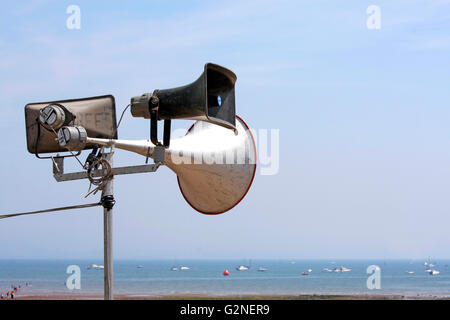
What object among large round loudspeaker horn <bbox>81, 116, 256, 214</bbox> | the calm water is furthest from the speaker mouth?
the calm water

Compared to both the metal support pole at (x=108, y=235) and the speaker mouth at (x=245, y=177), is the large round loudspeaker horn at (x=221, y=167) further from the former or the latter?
the metal support pole at (x=108, y=235)

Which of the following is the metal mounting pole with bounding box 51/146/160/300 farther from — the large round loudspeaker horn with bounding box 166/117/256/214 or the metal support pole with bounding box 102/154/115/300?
the large round loudspeaker horn with bounding box 166/117/256/214

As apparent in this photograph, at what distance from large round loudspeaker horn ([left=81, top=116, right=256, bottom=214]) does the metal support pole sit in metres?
0.86

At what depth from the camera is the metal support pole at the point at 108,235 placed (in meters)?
5.93

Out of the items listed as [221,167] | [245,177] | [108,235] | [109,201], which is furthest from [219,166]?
[108,235]

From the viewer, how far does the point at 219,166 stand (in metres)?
7.05

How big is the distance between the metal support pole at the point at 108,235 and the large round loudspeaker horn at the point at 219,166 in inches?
33.9

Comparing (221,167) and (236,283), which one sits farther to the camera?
(236,283)

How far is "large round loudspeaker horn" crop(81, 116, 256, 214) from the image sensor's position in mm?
7000

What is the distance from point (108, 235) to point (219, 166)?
1522 millimetres

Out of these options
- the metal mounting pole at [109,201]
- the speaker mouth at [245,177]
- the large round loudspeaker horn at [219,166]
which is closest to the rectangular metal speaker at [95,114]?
the metal mounting pole at [109,201]

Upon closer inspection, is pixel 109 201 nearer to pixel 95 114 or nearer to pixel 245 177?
pixel 95 114
